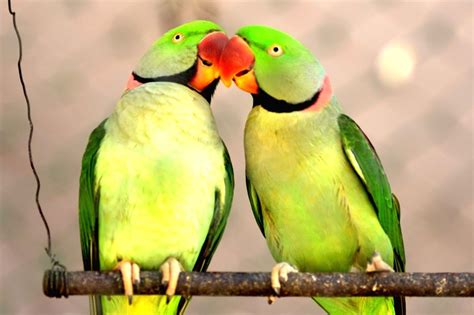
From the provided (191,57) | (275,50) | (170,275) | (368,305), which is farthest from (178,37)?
(368,305)

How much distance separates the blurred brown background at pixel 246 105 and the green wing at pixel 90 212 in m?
0.51

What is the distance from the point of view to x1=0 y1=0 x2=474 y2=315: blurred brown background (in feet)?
5.59

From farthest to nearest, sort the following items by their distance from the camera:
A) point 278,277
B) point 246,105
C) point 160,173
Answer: point 246,105
point 160,173
point 278,277

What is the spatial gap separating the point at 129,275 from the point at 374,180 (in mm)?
404

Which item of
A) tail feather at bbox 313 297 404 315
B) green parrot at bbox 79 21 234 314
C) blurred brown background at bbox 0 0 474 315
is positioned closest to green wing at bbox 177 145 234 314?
green parrot at bbox 79 21 234 314

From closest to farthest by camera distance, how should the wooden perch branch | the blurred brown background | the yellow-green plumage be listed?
the wooden perch branch < the yellow-green plumage < the blurred brown background

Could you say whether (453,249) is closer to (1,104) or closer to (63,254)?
(63,254)

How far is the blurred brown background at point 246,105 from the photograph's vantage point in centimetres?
171

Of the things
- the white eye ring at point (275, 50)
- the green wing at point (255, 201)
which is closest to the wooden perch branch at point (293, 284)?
the green wing at point (255, 201)

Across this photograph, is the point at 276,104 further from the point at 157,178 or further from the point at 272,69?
the point at 157,178

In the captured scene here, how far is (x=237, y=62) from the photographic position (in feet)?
3.75

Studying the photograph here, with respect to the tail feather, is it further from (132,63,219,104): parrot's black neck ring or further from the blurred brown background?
the blurred brown background

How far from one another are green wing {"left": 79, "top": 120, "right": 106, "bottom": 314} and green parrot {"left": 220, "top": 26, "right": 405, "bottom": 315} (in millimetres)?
237

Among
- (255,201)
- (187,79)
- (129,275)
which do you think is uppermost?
(187,79)
